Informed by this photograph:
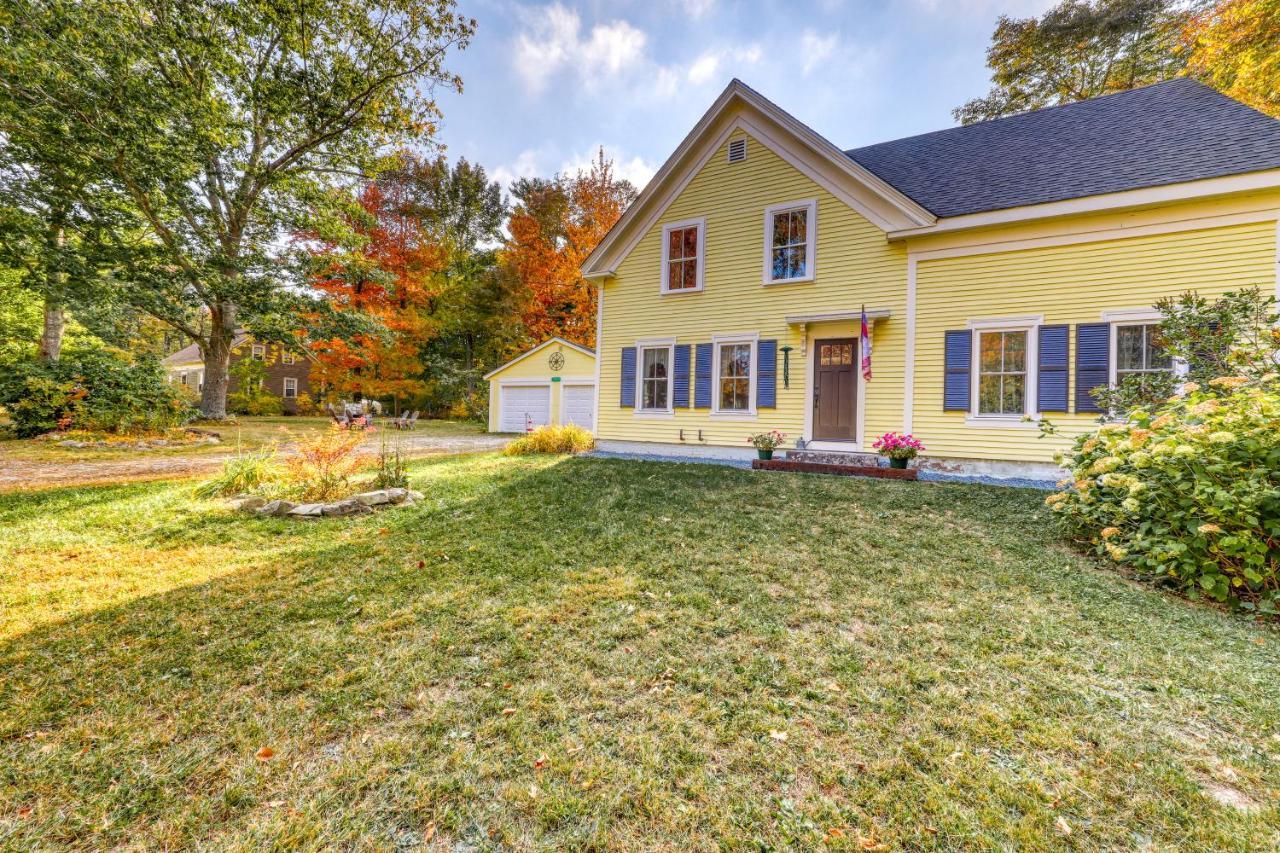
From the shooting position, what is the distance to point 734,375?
1042 centimetres

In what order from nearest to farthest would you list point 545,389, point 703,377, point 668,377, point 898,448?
point 898,448
point 703,377
point 668,377
point 545,389

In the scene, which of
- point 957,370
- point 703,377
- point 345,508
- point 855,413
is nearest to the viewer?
point 345,508

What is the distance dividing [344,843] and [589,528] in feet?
11.6

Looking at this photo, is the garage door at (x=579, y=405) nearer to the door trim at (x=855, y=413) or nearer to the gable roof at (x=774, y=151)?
the gable roof at (x=774, y=151)

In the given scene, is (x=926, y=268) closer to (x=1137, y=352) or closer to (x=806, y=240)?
(x=806, y=240)

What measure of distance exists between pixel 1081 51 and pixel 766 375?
57.0ft

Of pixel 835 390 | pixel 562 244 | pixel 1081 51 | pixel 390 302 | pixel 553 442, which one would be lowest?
pixel 553 442

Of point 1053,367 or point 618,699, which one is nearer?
point 618,699

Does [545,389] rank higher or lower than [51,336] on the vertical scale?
lower

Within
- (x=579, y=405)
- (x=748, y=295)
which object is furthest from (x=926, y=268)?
(x=579, y=405)

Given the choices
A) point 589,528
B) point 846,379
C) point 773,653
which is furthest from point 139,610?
point 846,379

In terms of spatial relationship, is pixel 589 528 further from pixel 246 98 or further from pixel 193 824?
pixel 246 98

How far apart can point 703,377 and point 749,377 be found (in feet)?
3.34

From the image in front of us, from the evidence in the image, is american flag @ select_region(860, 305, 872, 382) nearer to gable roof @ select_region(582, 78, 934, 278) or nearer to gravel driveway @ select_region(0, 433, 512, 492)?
gable roof @ select_region(582, 78, 934, 278)
